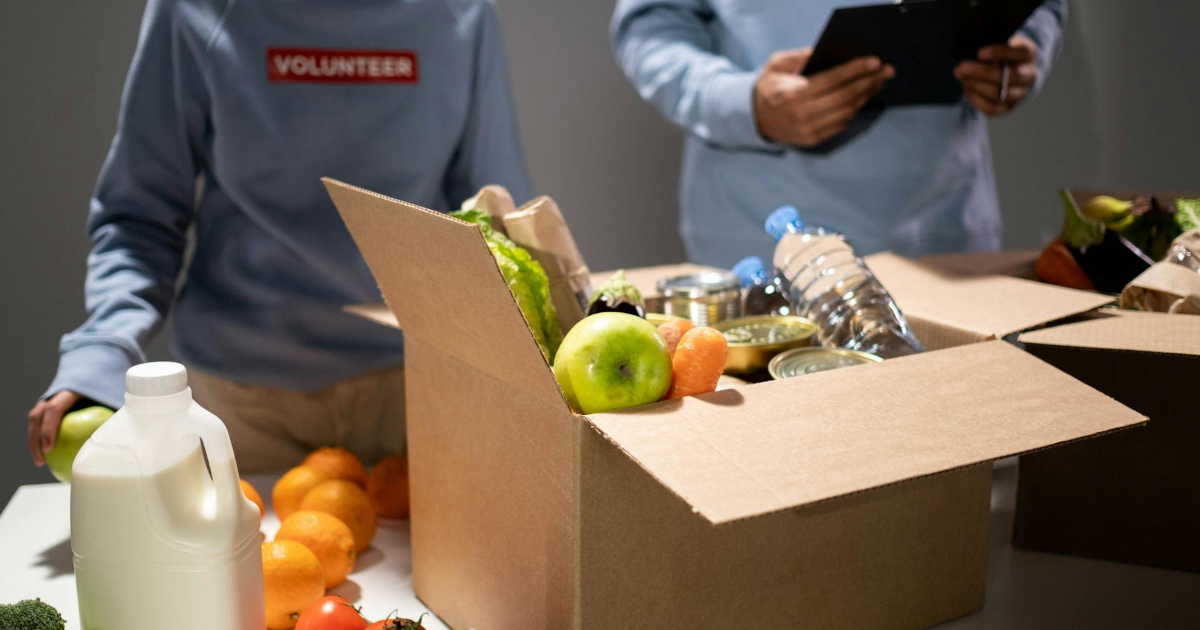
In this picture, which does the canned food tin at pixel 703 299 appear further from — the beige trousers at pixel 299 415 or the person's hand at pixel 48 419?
the person's hand at pixel 48 419

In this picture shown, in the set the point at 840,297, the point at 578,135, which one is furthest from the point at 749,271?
the point at 578,135

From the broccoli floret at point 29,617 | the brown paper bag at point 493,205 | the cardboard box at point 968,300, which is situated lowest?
the broccoli floret at point 29,617

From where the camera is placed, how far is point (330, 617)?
839 mm

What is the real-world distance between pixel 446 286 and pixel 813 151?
4.53 ft

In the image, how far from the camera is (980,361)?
91 centimetres

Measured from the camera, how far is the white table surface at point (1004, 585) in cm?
99

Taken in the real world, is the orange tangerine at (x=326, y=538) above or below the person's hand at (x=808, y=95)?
below

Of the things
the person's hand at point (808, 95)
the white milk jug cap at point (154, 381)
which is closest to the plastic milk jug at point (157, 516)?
the white milk jug cap at point (154, 381)

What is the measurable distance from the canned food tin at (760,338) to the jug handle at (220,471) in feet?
1.55

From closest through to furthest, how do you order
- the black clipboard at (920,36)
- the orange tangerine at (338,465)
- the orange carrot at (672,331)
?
the orange carrot at (672,331)
the orange tangerine at (338,465)
the black clipboard at (920,36)

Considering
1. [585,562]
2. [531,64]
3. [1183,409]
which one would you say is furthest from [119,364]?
[531,64]

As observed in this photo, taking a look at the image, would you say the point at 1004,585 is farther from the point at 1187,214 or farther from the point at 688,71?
the point at 688,71

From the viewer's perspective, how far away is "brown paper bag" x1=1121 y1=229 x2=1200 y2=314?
115 cm

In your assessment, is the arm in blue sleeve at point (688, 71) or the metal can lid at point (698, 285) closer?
the metal can lid at point (698, 285)
